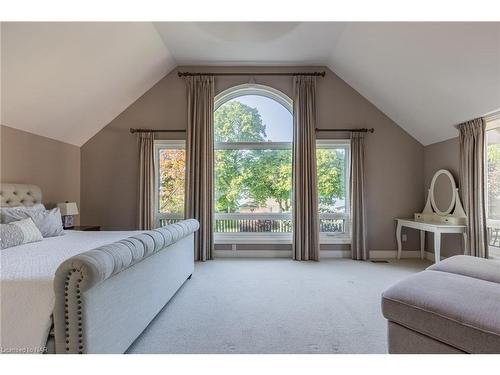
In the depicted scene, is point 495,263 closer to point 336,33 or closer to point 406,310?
point 406,310

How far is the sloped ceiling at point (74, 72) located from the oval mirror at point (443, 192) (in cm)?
457

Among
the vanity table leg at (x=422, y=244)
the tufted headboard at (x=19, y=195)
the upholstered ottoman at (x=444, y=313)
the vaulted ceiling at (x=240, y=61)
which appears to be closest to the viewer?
the upholstered ottoman at (x=444, y=313)

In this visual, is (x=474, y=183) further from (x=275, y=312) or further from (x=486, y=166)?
(x=275, y=312)

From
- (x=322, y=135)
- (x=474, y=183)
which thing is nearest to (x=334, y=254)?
(x=322, y=135)

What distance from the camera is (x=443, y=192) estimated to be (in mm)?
4141

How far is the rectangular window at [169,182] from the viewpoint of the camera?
15.5ft

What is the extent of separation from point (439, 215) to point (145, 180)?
15.0 ft

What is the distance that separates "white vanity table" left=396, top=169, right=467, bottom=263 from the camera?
11.9 ft

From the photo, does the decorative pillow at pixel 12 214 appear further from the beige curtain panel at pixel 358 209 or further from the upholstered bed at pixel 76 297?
the beige curtain panel at pixel 358 209

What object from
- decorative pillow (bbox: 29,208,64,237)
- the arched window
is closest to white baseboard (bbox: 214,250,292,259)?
the arched window

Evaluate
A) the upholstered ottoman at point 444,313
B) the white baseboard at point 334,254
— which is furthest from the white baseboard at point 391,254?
the upholstered ottoman at point 444,313

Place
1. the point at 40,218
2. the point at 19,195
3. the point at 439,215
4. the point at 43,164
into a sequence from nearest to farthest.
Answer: the point at 40,218, the point at 19,195, the point at 43,164, the point at 439,215

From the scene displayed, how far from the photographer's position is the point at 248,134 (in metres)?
4.79

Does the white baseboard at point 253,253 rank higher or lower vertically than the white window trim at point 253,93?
lower
